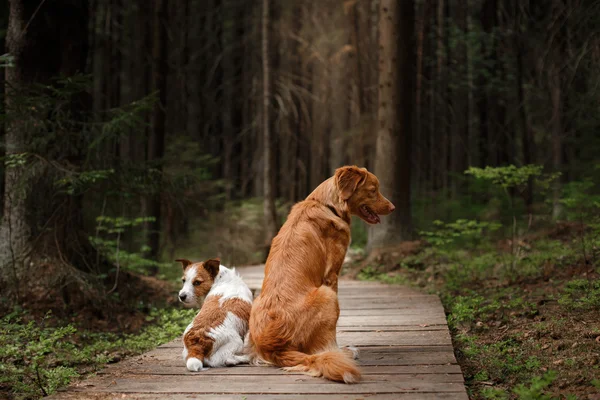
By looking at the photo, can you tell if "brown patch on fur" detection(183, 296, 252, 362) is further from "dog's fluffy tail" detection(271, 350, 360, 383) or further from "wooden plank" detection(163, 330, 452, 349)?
"wooden plank" detection(163, 330, 452, 349)

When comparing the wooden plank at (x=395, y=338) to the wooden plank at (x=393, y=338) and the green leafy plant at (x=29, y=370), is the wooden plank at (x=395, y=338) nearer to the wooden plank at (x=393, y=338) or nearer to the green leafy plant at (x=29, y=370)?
the wooden plank at (x=393, y=338)

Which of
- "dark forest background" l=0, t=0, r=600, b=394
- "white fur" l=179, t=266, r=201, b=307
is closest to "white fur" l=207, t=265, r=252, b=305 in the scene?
"white fur" l=179, t=266, r=201, b=307

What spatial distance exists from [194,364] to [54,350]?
109 inches

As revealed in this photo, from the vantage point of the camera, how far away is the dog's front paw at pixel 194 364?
4.58 m

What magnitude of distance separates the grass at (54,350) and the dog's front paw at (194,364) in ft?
3.68

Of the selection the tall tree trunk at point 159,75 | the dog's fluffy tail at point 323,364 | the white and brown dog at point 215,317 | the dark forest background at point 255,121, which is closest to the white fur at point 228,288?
the white and brown dog at point 215,317

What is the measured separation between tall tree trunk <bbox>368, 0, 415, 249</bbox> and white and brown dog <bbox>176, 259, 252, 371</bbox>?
6.73 meters

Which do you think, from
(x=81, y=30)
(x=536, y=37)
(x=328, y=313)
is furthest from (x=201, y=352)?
(x=536, y=37)

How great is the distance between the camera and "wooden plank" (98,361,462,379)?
4320mm

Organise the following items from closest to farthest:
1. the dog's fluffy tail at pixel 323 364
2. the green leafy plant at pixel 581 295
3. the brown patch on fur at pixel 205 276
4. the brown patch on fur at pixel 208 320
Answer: the dog's fluffy tail at pixel 323 364 < the brown patch on fur at pixel 208 320 < the brown patch on fur at pixel 205 276 < the green leafy plant at pixel 581 295

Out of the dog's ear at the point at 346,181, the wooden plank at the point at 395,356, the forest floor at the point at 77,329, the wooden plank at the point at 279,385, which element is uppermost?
the dog's ear at the point at 346,181

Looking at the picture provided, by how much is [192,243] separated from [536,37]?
14914 mm

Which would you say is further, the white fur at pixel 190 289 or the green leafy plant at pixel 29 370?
the white fur at pixel 190 289

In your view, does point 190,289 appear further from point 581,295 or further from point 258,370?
point 581,295
